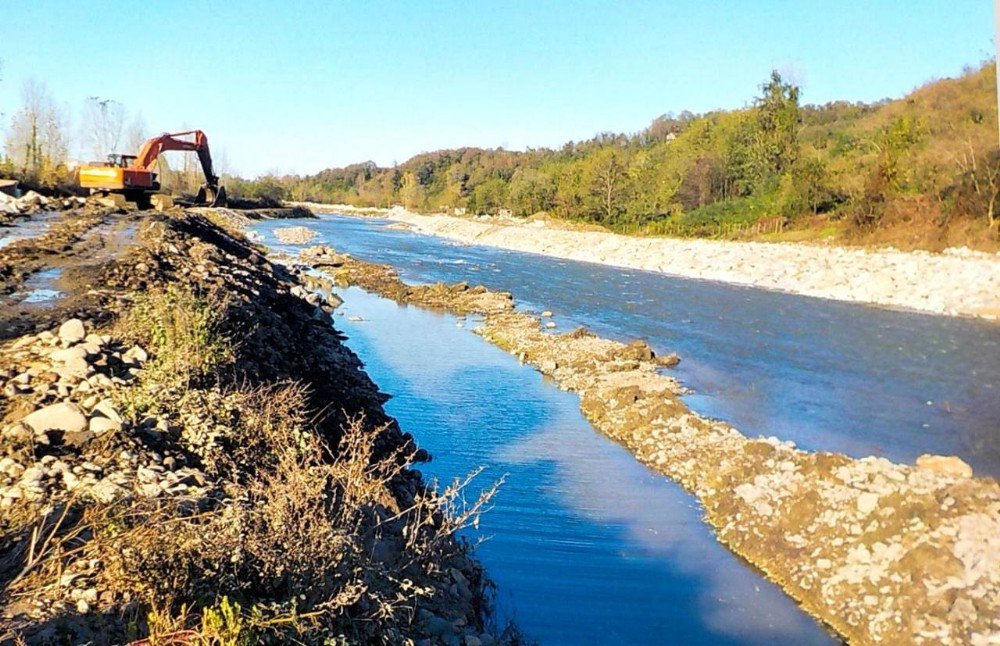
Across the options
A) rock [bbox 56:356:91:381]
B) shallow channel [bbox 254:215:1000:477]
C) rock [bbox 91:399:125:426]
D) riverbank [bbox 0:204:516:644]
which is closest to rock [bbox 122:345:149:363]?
riverbank [bbox 0:204:516:644]

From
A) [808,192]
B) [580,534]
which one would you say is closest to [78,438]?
[580,534]

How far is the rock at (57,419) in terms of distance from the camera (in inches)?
187

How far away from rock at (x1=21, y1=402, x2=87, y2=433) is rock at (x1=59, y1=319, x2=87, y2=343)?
1544mm

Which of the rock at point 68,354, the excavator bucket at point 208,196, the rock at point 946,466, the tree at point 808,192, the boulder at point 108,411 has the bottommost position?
the rock at point 946,466

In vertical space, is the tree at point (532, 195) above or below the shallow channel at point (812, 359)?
above

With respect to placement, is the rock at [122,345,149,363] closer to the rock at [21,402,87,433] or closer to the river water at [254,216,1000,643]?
the rock at [21,402,87,433]

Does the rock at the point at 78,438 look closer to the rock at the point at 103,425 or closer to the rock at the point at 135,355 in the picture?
the rock at the point at 103,425

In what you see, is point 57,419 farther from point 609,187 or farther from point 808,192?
point 609,187

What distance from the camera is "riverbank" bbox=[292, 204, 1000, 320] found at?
74.2 ft

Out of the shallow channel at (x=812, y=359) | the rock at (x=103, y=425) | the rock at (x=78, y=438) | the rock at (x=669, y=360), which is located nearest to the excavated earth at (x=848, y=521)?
the shallow channel at (x=812, y=359)

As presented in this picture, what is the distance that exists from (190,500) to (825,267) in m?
28.4

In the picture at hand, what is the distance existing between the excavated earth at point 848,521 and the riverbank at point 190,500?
3.29m

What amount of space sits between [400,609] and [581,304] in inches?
810

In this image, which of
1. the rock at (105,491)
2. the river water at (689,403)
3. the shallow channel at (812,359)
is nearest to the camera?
→ the rock at (105,491)
